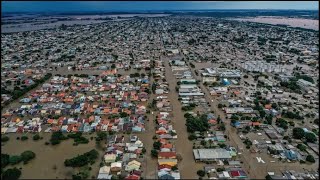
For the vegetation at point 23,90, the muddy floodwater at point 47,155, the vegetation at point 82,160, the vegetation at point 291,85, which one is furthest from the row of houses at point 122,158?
the vegetation at point 291,85

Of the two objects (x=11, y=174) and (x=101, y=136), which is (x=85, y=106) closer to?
(x=101, y=136)

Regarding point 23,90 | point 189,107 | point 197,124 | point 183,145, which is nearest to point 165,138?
point 183,145

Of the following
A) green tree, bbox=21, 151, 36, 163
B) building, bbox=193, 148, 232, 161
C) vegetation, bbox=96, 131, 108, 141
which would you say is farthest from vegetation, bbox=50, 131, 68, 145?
building, bbox=193, 148, 232, 161

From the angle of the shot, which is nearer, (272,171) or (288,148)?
(272,171)

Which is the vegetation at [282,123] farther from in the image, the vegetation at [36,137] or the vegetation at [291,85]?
the vegetation at [36,137]

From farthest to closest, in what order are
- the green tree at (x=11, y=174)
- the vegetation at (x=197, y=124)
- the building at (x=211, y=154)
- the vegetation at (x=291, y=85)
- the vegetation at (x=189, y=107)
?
1. the vegetation at (x=291, y=85)
2. the vegetation at (x=189, y=107)
3. the vegetation at (x=197, y=124)
4. the building at (x=211, y=154)
5. the green tree at (x=11, y=174)

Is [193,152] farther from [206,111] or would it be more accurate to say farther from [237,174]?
[206,111]

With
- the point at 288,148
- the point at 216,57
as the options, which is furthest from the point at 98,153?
the point at 216,57
